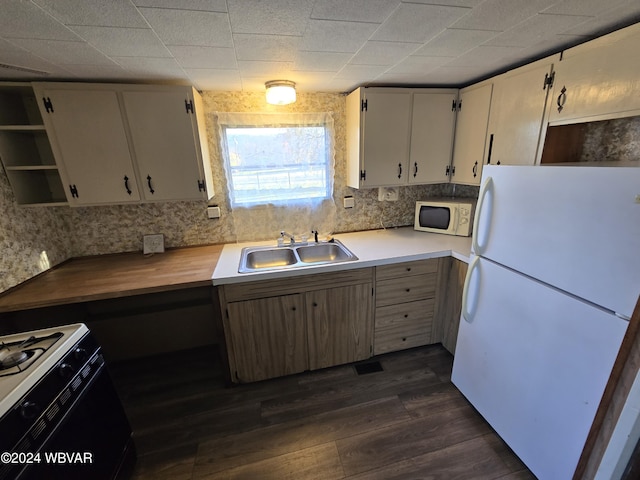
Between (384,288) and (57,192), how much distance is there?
2.55 metres

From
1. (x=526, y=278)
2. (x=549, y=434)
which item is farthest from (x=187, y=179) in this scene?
(x=549, y=434)

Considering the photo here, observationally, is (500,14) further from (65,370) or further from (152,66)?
(65,370)

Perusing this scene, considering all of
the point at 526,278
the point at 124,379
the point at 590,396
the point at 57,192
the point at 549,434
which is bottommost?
the point at 124,379

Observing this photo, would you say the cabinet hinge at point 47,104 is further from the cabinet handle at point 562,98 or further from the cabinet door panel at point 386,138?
the cabinet handle at point 562,98

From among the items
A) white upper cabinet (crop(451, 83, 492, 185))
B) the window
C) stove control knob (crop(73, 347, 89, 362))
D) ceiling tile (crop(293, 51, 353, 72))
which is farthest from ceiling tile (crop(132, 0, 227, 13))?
white upper cabinet (crop(451, 83, 492, 185))

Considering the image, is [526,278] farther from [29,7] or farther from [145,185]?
[145,185]

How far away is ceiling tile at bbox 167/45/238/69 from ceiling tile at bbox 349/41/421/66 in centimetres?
67

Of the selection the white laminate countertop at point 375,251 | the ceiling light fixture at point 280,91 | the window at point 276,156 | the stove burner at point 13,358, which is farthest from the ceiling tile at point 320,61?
the stove burner at point 13,358

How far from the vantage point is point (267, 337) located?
74.5 inches

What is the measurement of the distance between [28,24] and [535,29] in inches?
83.0

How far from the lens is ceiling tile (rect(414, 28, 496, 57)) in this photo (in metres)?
1.23

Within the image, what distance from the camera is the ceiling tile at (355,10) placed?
3.11 ft

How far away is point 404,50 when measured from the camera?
4.59 feet

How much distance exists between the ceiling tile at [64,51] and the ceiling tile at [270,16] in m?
0.75
